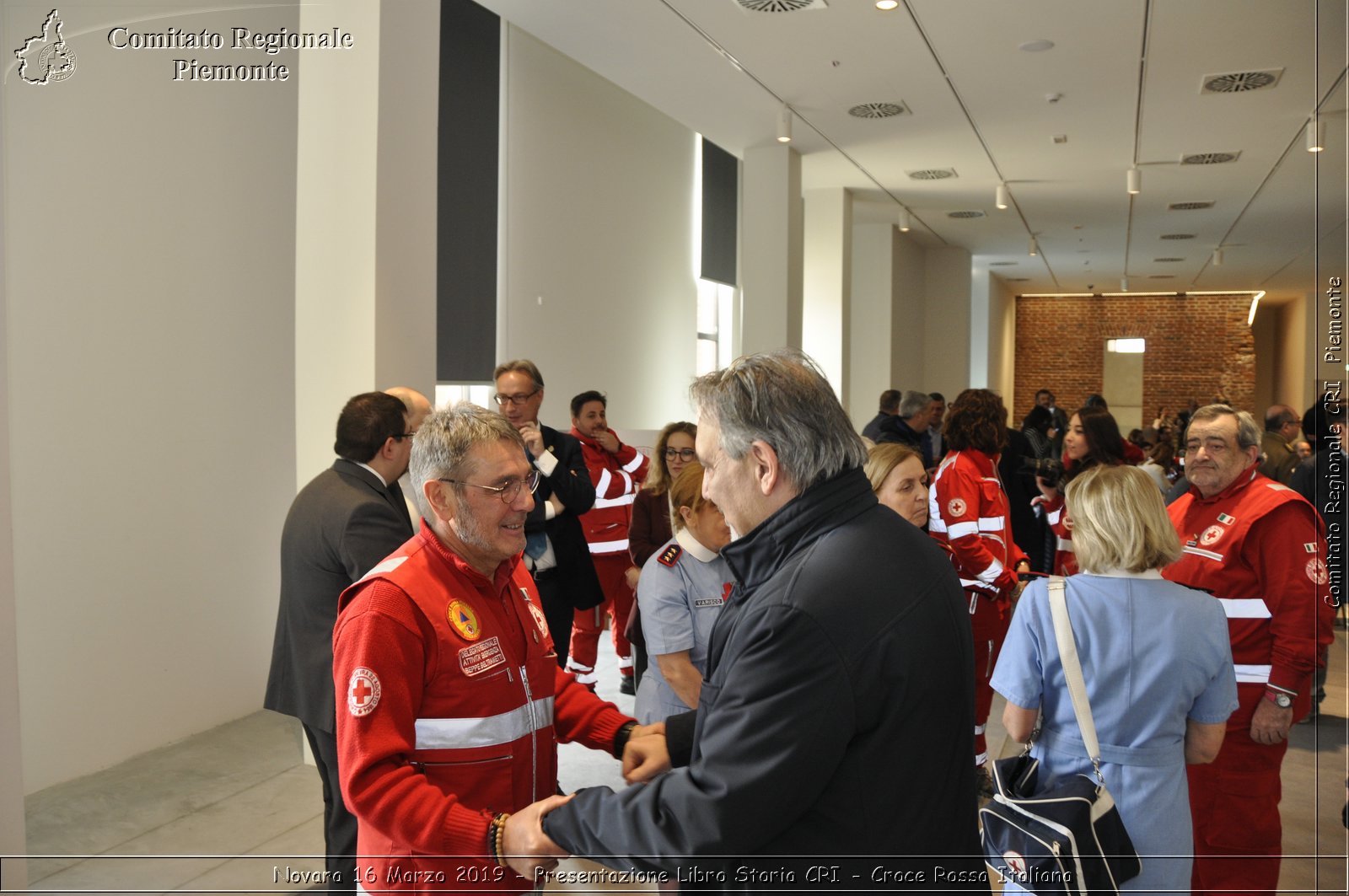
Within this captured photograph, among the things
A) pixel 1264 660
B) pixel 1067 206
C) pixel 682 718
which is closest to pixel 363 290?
pixel 682 718

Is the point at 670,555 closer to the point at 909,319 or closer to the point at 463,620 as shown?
the point at 463,620

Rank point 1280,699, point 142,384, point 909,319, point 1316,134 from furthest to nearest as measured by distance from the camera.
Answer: point 909,319 → point 1316,134 → point 142,384 → point 1280,699

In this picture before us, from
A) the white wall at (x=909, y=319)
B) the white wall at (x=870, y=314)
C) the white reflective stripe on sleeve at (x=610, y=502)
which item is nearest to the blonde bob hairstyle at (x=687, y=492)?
the white reflective stripe on sleeve at (x=610, y=502)

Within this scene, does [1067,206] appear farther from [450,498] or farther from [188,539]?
[450,498]

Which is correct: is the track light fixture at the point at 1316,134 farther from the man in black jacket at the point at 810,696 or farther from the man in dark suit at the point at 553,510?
the man in black jacket at the point at 810,696

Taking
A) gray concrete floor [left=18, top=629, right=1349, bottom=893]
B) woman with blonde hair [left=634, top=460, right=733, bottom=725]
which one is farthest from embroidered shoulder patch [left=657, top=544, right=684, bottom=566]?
gray concrete floor [left=18, top=629, right=1349, bottom=893]

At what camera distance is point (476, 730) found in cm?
174

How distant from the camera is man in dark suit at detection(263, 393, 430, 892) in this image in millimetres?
2623

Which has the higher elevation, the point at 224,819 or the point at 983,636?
the point at 983,636

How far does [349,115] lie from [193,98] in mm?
1105

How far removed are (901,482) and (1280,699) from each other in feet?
4.10

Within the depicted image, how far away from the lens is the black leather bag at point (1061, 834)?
1.95m

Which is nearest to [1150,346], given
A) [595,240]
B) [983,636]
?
[595,240]

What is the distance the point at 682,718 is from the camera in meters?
1.89
